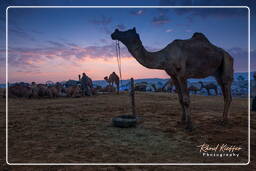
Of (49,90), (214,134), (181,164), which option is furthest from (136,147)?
(49,90)

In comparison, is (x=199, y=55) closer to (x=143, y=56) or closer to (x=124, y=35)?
(x=143, y=56)

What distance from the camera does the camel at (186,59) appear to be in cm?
641

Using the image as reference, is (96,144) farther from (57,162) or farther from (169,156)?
(169,156)

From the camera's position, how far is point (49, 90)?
20922 mm

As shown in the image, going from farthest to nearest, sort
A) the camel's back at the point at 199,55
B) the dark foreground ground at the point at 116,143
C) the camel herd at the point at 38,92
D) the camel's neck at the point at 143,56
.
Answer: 1. the camel herd at the point at 38,92
2. the camel's back at the point at 199,55
3. the camel's neck at the point at 143,56
4. the dark foreground ground at the point at 116,143

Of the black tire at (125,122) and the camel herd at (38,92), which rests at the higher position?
the camel herd at (38,92)

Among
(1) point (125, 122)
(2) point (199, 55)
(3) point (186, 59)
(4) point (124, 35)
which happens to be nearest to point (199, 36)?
(2) point (199, 55)

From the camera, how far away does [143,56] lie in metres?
6.42

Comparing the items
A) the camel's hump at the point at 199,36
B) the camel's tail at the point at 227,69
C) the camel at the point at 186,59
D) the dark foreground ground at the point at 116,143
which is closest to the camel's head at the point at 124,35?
the camel at the point at 186,59

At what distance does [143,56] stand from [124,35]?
2.95ft

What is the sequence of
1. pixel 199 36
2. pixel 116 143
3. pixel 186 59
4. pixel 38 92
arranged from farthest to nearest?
pixel 38 92, pixel 199 36, pixel 186 59, pixel 116 143

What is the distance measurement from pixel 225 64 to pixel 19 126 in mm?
7957

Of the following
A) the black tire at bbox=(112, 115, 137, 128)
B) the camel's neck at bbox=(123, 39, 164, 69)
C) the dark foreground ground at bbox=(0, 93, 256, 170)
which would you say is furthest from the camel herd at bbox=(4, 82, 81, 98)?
the camel's neck at bbox=(123, 39, 164, 69)

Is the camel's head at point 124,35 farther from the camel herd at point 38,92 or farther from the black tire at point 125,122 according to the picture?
the camel herd at point 38,92
